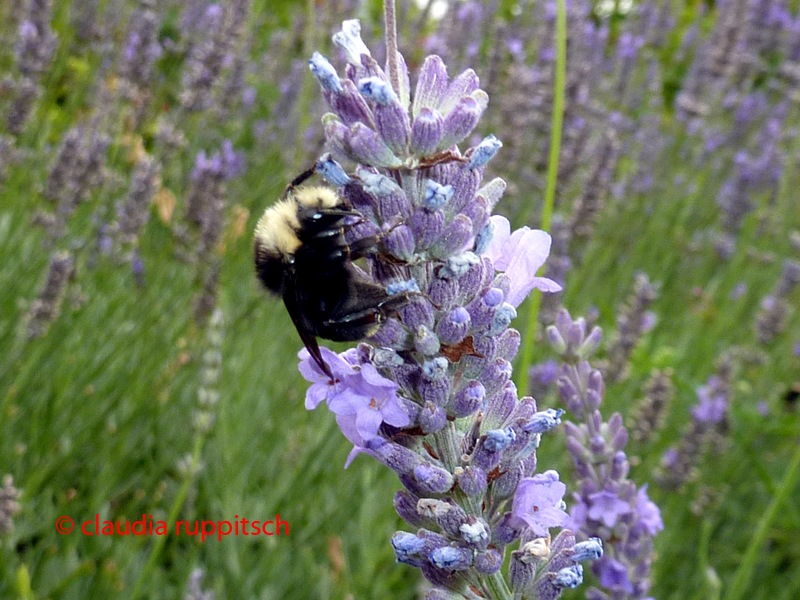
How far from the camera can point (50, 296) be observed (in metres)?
2.33

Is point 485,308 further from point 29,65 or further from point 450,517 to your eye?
point 29,65

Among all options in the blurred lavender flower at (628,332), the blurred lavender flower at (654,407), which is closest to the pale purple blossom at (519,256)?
the blurred lavender flower at (654,407)

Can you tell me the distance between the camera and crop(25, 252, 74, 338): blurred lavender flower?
232cm

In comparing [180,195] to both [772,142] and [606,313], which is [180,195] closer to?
[606,313]

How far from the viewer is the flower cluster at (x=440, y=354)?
831mm

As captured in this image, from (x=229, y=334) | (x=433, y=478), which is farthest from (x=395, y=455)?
(x=229, y=334)

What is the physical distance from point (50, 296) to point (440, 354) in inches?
72.4

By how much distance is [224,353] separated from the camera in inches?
130

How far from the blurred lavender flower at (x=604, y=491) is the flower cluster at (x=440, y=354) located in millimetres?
438

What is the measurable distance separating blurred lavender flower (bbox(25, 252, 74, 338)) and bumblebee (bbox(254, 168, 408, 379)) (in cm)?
140

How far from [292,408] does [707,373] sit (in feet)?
7.47

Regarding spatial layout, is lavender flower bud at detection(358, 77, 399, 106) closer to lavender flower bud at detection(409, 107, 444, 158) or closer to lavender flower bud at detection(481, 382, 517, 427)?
lavender flower bud at detection(409, 107, 444, 158)

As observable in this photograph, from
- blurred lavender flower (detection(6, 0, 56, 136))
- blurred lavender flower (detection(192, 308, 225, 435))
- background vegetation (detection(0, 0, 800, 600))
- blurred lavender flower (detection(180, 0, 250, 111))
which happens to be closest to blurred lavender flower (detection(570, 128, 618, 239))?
background vegetation (detection(0, 0, 800, 600))

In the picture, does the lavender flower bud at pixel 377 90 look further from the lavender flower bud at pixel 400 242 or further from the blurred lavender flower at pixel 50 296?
the blurred lavender flower at pixel 50 296
